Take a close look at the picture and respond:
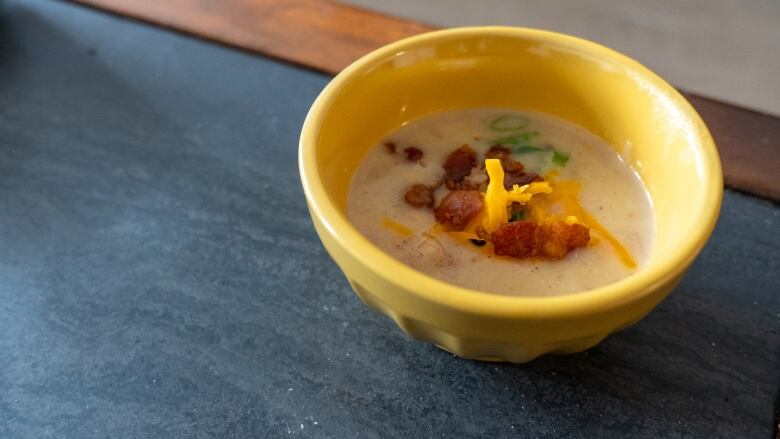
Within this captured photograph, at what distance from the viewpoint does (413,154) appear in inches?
29.9

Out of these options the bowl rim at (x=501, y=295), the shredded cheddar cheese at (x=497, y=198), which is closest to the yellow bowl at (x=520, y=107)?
the bowl rim at (x=501, y=295)

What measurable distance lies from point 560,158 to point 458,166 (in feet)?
0.34

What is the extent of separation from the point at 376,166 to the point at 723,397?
1.25ft

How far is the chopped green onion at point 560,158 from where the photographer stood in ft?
2.47

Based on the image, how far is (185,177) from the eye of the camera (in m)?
0.90

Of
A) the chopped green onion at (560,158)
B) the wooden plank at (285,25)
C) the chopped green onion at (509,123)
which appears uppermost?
the chopped green onion at (509,123)

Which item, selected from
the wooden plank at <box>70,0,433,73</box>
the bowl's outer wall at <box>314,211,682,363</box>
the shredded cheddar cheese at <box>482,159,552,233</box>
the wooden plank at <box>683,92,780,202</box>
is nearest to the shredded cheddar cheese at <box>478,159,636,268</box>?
the shredded cheddar cheese at <box>482,159,552,233</box>

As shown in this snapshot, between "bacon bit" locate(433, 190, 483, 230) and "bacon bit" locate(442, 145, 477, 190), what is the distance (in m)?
0.04

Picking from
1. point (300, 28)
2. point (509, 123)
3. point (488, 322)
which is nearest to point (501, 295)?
point (488, 322)

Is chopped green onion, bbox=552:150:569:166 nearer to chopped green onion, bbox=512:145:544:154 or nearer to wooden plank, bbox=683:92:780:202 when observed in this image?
chopped green onion, bbox=512:145:544:154

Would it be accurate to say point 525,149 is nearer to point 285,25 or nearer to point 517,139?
point 517,139

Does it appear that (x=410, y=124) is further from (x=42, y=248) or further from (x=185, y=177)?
(x=42, y=248)

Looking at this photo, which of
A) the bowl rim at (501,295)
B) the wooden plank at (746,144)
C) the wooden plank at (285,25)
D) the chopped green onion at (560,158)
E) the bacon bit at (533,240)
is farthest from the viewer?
the wooden plank at (285,25)

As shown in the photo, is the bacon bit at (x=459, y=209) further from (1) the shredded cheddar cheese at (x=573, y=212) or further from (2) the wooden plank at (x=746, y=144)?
(2) the wooden plank at (x=746, y=144)
